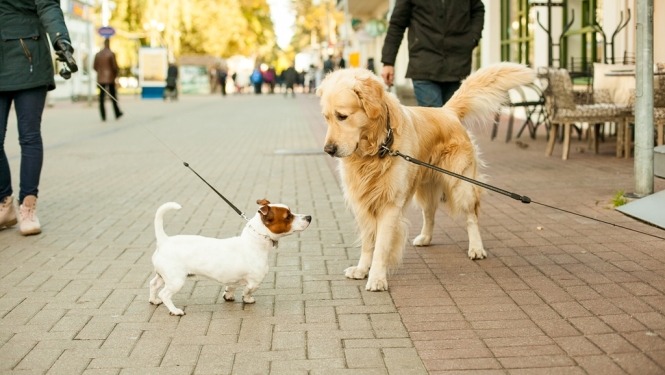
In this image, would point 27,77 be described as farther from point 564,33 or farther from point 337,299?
point 564,33

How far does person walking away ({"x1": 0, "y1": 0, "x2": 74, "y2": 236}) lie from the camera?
6484mm

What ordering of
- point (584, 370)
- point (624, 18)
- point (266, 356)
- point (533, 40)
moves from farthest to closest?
point (533, 40) < point (624, 18) < point (266, 356) < point (584, 370)

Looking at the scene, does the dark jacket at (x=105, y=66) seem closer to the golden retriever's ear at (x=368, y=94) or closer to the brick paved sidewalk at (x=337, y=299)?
the brick paved sidewalk at (x=337, y=299)

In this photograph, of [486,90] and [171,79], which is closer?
[486,90]

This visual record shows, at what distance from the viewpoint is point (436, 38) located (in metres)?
7.11

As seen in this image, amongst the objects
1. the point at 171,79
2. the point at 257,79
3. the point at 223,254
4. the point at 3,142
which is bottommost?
the point at 223,254

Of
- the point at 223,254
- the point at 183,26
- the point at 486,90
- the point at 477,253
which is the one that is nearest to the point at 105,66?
the point at 486,90

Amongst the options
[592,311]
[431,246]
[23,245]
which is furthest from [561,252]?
[23,245]

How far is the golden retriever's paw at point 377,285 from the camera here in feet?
15.4

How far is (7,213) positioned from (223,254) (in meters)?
3.31

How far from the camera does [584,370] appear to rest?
3.30m

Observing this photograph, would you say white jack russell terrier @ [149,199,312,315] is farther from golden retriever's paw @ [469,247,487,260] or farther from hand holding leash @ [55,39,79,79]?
hand holding leash @ [55,39,79,79]

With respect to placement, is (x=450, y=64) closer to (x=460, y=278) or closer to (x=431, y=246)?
(x=431, y=246)

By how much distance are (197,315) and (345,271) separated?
1.16 metres
